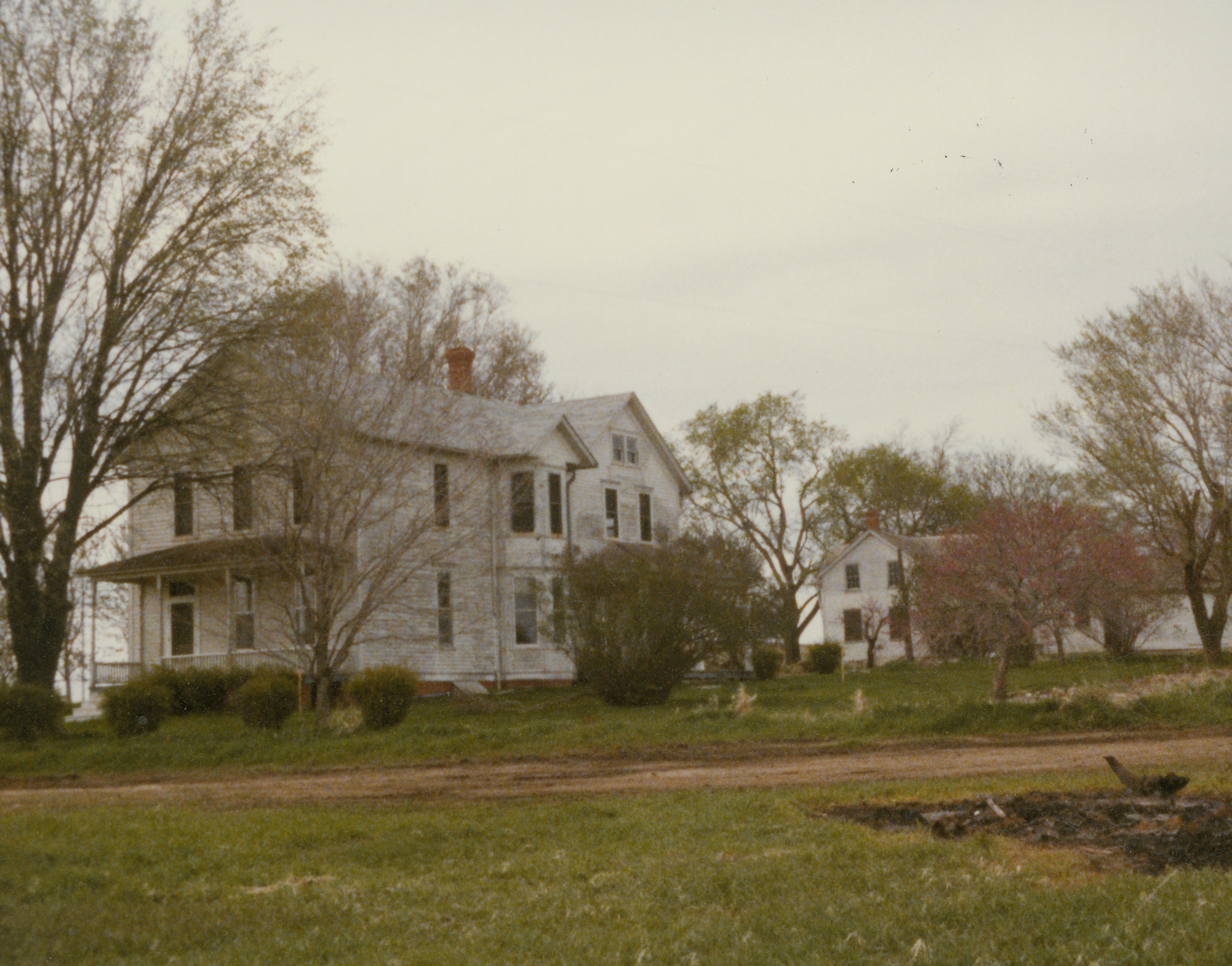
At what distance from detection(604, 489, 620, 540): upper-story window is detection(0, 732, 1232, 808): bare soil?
66.3 feet

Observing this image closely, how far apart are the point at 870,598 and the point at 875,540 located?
2848 millimetres

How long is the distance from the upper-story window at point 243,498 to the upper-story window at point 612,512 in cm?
1500

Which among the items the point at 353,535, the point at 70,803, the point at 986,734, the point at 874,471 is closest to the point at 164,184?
the point at 353,535

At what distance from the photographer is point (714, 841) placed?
30.5 ft

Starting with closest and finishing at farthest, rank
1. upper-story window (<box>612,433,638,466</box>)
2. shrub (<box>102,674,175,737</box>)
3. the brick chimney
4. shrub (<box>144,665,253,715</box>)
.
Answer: shrub (<box>102,674,175,737</box>), shrub (<box>144,665,253,715</box>), the brick chimney, upper-story window (<box>612,433,638,466</box>)

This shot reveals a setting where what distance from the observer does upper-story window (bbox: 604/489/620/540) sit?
122 ft

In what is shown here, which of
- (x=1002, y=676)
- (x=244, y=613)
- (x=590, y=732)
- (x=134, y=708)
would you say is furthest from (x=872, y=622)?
(x=134, y=708)

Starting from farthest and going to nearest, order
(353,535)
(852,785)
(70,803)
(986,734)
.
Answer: (353,535)
(986,734)
(70,803)
(852,785)

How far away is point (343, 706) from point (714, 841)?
1781cm

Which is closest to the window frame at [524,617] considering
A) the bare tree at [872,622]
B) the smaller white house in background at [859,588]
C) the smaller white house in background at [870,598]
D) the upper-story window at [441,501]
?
the upper-story window at [441,501]

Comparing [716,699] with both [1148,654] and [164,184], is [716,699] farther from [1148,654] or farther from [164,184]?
[1148,654]

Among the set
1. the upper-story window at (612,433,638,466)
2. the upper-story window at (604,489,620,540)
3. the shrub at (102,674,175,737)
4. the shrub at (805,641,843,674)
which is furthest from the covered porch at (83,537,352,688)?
the shrub at (805,641,843,674)

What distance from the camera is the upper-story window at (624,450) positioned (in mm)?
37969

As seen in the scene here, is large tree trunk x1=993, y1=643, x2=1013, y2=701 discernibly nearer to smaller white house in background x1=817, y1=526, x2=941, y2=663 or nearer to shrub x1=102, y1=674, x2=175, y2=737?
shrub x1=102, y1=674, x2=175, y2=737
